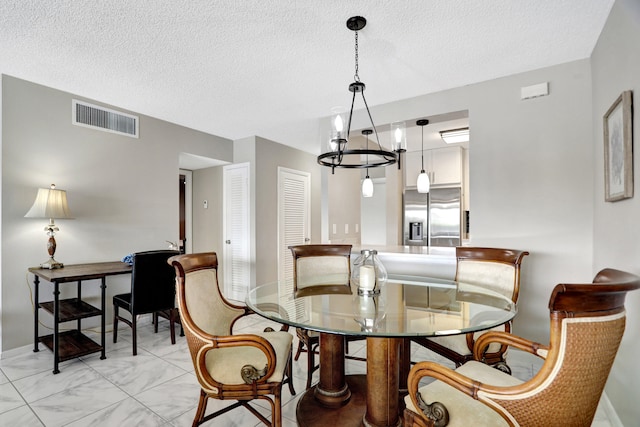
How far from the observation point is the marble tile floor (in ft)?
6.18

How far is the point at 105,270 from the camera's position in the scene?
2.82 m

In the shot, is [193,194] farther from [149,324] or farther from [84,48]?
[84,48]

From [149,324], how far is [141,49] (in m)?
2.91

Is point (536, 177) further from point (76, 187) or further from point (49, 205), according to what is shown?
point (76, 187)

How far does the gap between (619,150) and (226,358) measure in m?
2.42

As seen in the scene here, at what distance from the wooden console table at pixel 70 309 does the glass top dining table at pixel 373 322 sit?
1557mm

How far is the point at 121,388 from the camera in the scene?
223 centimetres

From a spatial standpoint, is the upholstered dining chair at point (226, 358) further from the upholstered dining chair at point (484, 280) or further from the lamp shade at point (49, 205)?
the lamp shade at point (49, 205)

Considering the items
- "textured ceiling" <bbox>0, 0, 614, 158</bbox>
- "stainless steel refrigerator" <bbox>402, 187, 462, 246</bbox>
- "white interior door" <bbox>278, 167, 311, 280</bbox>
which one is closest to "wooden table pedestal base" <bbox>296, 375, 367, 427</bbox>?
"textured ceiling" <bbox>0, 0, 614, 158</bbox>

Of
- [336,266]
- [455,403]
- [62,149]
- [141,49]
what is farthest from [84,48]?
[455,403]

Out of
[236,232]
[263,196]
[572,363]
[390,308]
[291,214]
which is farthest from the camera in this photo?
[291,214]

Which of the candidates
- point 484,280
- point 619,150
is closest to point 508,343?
point 484,280

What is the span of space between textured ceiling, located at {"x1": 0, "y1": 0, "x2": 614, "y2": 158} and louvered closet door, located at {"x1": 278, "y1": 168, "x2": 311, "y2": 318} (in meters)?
1.96

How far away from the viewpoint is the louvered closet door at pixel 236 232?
182 inches
